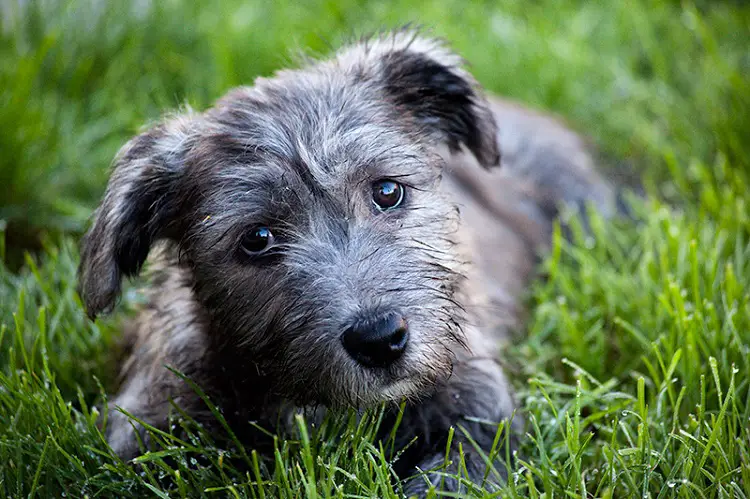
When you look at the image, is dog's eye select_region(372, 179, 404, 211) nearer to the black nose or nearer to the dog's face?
the dog's face

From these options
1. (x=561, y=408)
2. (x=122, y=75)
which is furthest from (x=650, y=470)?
(x=122, y=75)

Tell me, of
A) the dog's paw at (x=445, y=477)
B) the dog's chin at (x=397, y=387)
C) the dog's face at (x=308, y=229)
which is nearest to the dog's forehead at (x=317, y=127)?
the dog's face at (x=308, y=229)

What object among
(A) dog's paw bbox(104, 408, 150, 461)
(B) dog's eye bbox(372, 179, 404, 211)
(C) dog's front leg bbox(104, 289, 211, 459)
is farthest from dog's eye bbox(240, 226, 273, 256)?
Result: (A) dog's paw bbox(104, 408, 150, 461)

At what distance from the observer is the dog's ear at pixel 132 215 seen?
336 centimetres

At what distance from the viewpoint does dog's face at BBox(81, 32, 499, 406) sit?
286 cm

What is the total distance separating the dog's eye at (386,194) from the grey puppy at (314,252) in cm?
1

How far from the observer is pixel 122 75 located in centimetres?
634

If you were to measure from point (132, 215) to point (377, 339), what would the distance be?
1.31m

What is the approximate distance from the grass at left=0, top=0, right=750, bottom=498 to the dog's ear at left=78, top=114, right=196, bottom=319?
0.47 m

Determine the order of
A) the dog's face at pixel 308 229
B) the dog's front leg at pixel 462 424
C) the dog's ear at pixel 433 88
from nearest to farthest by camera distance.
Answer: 1. the dog's face at pixel 308 229
2. the dog's front leg at pixel 462 424
3. the dog's ear at pixel 433 88

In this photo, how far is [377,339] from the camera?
2727 mm

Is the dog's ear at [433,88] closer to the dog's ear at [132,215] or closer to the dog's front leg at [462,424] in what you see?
the dog's ear at [132,215]

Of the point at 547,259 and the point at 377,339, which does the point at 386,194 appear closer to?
the point at 377,339

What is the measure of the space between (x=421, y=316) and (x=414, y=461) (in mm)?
811
